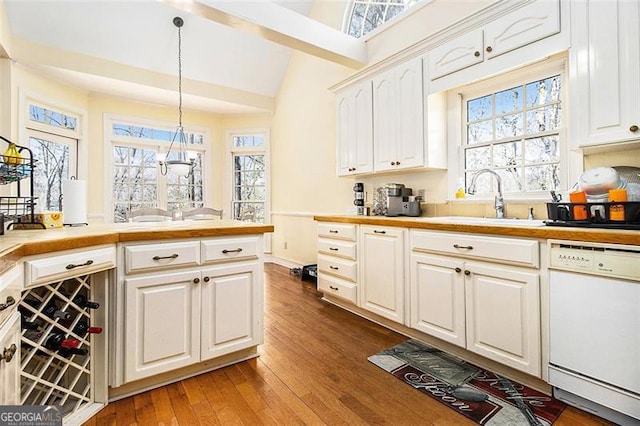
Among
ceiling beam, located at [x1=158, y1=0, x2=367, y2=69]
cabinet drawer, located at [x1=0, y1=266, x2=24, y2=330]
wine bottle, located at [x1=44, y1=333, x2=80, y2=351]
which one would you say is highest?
ceiling beam, located at [x1=158, y1=0, x2=367, y2=69]

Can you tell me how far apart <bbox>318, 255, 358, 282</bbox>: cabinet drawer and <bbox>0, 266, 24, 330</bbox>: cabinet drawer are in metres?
2.33

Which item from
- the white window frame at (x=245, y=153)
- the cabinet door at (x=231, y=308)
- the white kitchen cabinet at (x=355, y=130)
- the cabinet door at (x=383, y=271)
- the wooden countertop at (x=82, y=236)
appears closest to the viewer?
the wooden countertop at (x=82, y=236)

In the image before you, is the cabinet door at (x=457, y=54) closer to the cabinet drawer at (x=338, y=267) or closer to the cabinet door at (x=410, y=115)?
the cabinet door at (x=410, y=115)

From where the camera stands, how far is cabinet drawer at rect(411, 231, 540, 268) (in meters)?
1.76

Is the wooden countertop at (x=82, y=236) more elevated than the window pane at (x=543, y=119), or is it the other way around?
the window pane at (x=543, y=119)

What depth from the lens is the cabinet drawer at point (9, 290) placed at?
1.02 m

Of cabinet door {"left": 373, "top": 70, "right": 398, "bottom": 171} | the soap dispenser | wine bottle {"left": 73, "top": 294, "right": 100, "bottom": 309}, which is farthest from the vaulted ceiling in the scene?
wine bottle {"left": 73, "top": 294, "right": 100, "bottom": 309}

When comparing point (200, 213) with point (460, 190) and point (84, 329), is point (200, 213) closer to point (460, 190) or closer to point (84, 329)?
point (84, 329)

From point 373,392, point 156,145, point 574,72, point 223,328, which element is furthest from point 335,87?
point 156,145

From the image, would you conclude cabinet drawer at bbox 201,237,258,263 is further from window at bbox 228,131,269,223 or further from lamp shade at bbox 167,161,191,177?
window at bbox 228,131,269,223

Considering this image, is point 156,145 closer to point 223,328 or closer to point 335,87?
point 335,87

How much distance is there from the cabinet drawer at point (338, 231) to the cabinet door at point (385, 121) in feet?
2.36

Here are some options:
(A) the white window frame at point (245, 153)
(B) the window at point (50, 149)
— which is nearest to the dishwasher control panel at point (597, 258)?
(A) the white window frame at point (245, 153)

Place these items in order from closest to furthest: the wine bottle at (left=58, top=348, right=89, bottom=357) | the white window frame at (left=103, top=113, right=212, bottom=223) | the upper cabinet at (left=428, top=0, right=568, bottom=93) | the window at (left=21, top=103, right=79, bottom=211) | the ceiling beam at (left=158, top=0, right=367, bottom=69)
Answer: the wine bottle at (left=58, top=348, right=89, bottom=357) → the upper cabinet at (left=428, top=0, right=568, bottom=93) → the ceiling beam at (left=158, top=0, right=367, bottom=69) → the window at (left=21, top=103, right=79, bottom=211) → the white window frame at (left=103, top=113, right=212, bottom=223)
